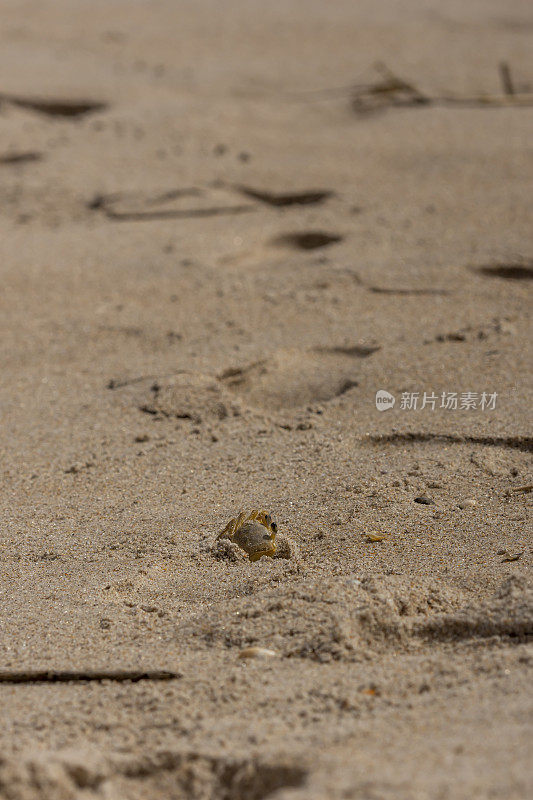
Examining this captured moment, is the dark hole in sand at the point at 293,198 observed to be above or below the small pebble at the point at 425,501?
above

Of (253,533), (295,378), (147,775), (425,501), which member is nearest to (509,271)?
(295,378)

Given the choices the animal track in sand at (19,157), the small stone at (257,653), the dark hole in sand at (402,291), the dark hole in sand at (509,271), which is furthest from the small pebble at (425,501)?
the animal track in sand at (19,157)

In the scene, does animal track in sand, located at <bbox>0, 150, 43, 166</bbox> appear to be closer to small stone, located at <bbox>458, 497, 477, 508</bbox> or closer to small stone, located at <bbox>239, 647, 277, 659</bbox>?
small stone, located at <bbox>458, 497, 477, 508</bbox>

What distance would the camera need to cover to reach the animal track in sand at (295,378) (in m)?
2.42

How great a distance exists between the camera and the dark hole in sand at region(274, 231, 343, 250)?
344 cm

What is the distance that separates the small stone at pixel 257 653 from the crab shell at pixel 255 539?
34 cm

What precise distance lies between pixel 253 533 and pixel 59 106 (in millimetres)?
3832

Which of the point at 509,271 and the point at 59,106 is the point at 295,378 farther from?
the point at 59,106

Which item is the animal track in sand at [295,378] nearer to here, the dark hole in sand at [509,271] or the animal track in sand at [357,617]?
the dark hole in sand at [509,271]

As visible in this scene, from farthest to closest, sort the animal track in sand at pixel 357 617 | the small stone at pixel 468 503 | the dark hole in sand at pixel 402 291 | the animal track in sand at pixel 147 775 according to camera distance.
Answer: the dark hole in sand at pixel 402 291
the small stone at pixel 468 503
the animal track in sand at pixel 357 617
the animal track in sand at pixel 147 775

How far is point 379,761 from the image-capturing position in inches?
42.5

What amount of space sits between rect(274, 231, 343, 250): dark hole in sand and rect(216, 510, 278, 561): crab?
1799 millimetres

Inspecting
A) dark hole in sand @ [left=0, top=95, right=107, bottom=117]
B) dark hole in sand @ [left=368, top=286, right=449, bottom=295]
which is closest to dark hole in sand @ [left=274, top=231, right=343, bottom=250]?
dark hole in sand @ [left=368, top=286, right=449, bottom=295]

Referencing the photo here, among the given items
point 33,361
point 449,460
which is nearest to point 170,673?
point 449,460
